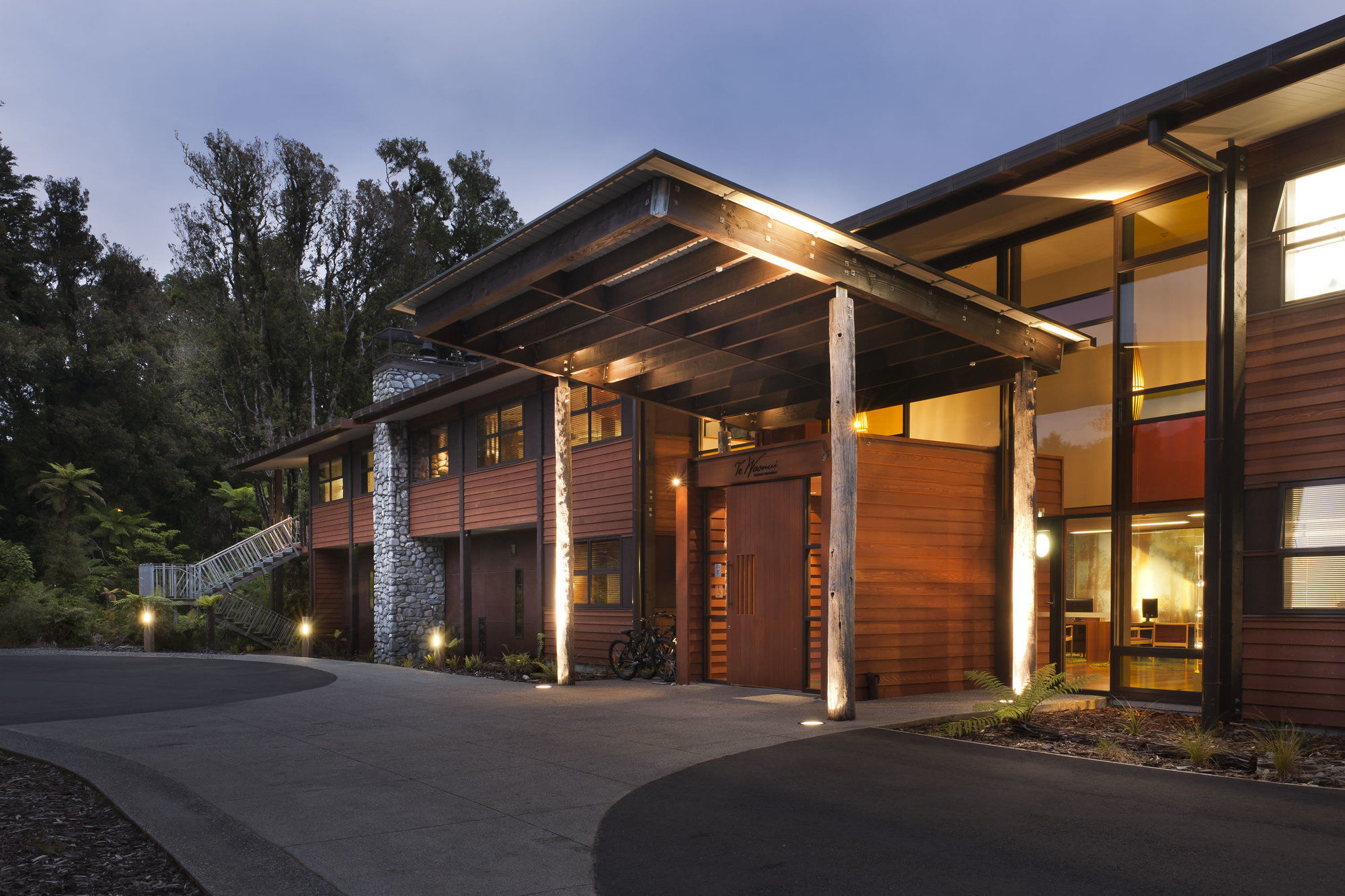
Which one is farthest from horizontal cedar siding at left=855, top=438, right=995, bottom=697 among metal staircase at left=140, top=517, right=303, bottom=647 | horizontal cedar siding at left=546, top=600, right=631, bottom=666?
metal staircase at left=140, top=517, right=303, bottom=647

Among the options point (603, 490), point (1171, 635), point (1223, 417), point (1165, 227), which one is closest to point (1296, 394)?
point (1223, 417)

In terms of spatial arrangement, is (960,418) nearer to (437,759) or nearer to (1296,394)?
(1296,394)

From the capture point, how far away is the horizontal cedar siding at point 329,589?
2850cm

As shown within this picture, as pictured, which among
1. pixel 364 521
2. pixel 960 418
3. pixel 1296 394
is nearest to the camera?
pixel 1296 394

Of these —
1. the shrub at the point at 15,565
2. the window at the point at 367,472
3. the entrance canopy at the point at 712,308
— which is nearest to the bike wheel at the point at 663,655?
the entrance canopy at the point at 712,308

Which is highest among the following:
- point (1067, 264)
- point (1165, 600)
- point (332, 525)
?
point (1067, 264)

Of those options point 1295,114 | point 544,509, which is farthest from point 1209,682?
point 544,509

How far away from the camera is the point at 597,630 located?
16750mm

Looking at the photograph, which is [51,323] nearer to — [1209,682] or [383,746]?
[383,746]

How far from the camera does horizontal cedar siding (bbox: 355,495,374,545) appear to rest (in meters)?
25.5

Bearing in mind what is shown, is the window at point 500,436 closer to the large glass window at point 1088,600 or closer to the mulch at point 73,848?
the large glass window at point 1088,600

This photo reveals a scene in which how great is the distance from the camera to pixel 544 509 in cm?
1850

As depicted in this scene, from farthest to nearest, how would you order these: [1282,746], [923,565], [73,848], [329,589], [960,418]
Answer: [329,589]
[960,418]
[923,565]
[1282,746]
[73,848]

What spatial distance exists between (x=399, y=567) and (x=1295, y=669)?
1898 centimetres
